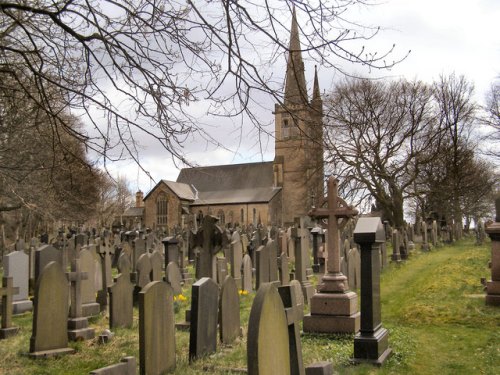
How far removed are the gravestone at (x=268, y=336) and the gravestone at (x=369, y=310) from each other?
315 centimetres

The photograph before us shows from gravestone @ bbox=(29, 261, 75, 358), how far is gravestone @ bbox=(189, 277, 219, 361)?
1955 mm

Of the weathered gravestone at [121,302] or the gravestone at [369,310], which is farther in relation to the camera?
the weathered gravestone at [121,302]

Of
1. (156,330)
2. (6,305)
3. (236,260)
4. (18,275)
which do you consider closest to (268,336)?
(156,330)

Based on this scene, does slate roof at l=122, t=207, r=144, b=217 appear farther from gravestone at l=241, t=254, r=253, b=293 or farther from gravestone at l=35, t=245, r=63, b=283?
gravestone at l=35, t=245, r=63, b=283

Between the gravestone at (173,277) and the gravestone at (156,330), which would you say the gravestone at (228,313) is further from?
the gravestone at (173,277)

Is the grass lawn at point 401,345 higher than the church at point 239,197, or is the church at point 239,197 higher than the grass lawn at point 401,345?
the church at point 239,197

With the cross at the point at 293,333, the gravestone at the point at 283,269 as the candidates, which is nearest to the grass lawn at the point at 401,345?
the gravestone at the point at 283,269

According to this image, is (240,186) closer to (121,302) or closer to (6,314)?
(121,302)

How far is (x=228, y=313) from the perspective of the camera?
25.3 feet

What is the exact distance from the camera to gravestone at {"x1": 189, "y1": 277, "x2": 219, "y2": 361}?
21.3 ft

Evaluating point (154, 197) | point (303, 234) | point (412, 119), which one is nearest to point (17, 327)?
point (303, 234)

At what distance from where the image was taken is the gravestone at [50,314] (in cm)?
704

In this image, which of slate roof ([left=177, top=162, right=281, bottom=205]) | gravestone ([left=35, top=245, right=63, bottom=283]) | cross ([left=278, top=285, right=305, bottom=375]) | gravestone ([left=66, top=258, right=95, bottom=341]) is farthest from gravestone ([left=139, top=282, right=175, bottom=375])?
slate roof ([left=177, top=162, right=281, bottom=205])

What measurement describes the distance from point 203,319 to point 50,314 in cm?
215
